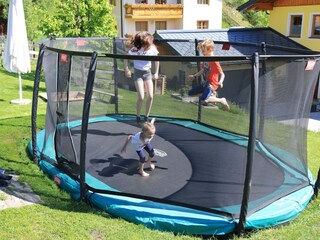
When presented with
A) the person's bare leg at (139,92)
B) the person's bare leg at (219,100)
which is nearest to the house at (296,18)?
the person's bare leg at (219,100)

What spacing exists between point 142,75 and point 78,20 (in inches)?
297

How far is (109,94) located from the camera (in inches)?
172

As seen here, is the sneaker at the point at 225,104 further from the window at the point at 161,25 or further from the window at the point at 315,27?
the window at the point at 161,25

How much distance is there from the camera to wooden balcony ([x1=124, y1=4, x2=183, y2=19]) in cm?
2013

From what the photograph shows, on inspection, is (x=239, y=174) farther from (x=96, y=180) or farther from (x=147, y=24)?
(x=147, y=24)

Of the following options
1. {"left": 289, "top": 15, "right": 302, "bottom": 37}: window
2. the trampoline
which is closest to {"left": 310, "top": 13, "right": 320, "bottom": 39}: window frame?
{"left": 289, "top": 15, "right": 302, "bottom": 37}: window

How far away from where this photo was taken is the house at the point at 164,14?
20500 mm

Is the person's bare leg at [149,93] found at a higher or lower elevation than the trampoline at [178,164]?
higher

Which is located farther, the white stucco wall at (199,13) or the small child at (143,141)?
the white stucco wall at (199,13)

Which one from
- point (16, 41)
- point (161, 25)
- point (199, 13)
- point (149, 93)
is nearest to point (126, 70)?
point (149, 93)

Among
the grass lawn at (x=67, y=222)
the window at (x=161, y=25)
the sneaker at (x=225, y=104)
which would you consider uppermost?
the window at (x=161, y=25)

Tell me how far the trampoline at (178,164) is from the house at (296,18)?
9.93m

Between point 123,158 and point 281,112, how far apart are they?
1743 millimetres

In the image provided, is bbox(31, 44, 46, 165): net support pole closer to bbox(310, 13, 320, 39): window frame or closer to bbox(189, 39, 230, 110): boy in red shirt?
bbox(189, 39, 230, 110): boy in red shirt
